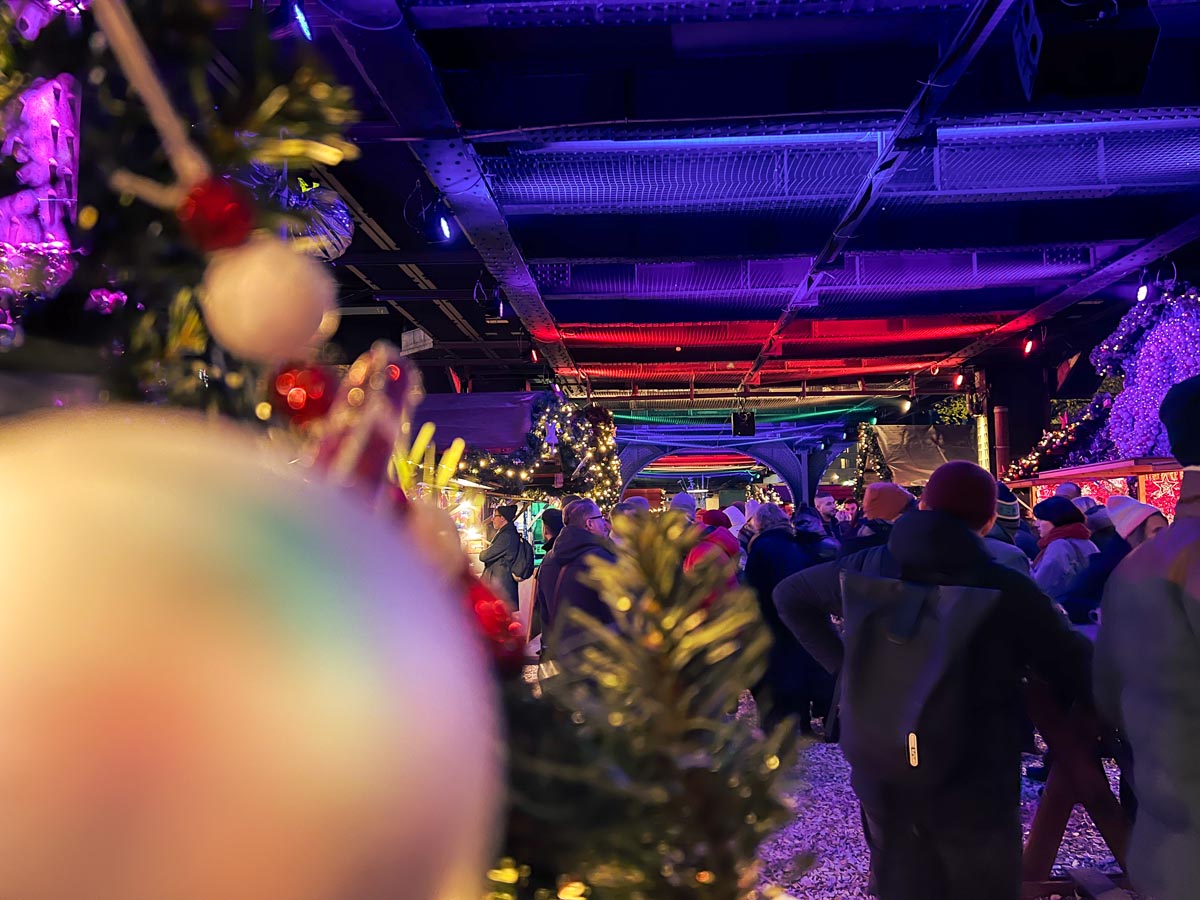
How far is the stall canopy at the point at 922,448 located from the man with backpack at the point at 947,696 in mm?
10591

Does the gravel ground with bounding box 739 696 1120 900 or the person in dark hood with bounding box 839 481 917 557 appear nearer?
the gravel ground with bounding box 739 696 1120 900

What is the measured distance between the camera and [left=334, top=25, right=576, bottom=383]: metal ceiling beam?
11.6ft

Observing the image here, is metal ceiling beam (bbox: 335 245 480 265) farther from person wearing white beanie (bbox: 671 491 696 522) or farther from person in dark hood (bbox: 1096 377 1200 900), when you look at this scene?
person in dark hood (bbox: 1096 377 1200 900)

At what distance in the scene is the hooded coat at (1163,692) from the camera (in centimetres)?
176

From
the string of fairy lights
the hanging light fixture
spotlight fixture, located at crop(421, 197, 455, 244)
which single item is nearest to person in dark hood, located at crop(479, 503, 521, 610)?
the string of fairy lights

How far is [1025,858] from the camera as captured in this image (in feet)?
11.8

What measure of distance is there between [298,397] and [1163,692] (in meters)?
1.92

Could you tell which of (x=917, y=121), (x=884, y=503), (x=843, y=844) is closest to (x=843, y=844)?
(x=843, y=844)

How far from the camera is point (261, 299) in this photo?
565 mm

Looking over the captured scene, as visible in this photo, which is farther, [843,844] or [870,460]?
[870,460]

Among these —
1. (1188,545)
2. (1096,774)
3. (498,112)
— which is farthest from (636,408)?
(1188,545)

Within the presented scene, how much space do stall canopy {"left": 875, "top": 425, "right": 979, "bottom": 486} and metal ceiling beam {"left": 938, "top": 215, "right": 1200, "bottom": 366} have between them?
2.14 m

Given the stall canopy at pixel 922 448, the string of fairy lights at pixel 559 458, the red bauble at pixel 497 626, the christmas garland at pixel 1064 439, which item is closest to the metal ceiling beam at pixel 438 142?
the string of fairy lights at pixel 559 458

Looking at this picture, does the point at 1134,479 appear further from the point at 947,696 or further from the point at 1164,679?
the point at 1164,679
